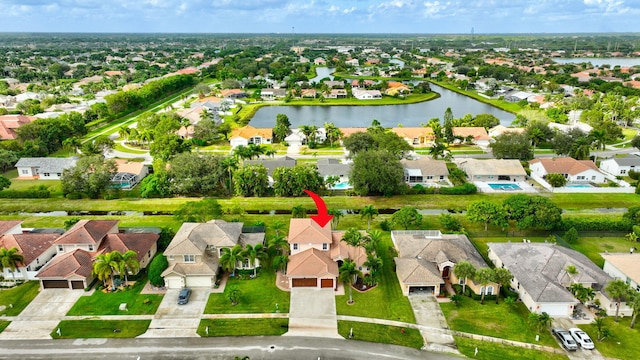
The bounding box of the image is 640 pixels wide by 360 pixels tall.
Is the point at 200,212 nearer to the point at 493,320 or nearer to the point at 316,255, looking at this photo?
the point at 316,255

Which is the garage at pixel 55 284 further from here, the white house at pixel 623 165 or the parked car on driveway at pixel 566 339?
the white house at pixel 623 165

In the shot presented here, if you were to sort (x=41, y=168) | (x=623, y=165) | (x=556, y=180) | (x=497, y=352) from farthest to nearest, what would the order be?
(x=41, y=168), (x=623, y=165), (x=556, y=180), (x=497, y=352)

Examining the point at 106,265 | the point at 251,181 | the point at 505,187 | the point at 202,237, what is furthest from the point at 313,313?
the point at 505,187

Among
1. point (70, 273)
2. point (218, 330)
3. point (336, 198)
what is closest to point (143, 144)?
point (336, 198)

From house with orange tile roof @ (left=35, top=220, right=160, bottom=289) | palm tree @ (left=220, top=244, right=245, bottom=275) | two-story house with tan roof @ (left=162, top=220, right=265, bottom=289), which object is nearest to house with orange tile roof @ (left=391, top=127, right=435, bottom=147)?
two-story house with tan roof @ (left=162, top=220, right=265, bottom=289)

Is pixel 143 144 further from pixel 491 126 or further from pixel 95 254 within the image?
pixel 491 126
